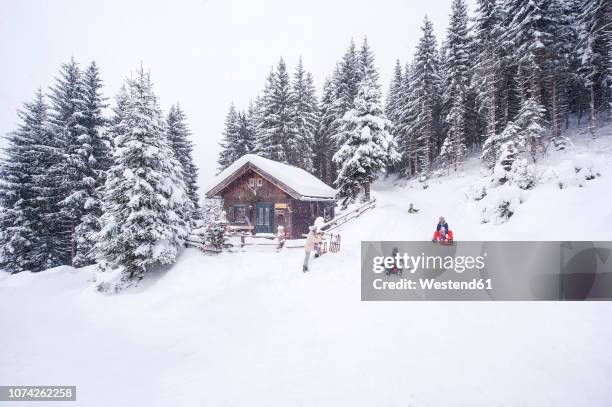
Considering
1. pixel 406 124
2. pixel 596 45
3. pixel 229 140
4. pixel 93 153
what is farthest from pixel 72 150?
pixel 596 45

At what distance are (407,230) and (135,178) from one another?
1486 centimetres

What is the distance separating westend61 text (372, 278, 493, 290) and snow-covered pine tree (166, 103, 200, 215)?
79.0 ft

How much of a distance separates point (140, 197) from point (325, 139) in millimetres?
25718

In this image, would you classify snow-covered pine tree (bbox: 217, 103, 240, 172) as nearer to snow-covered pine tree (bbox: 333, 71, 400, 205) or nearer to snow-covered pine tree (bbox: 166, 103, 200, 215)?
snow-covered pine tree (bbox: 166, 103, 200, 215)

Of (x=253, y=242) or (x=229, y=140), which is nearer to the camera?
(x=253, y=242)

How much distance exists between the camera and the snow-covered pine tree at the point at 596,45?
68.2 feet

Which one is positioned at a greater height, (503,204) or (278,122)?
(278,122)

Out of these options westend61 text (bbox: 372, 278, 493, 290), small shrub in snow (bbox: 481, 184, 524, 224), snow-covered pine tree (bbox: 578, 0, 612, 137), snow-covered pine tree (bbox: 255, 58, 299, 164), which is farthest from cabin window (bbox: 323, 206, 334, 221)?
snow-covered pine tree (bbox: 578, 0, 612, 137)

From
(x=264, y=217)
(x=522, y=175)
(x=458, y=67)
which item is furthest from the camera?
(x=458, y=67)

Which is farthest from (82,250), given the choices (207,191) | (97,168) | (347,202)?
(347,202)

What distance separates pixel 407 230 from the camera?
17000 mm

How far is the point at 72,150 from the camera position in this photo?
65.7ft

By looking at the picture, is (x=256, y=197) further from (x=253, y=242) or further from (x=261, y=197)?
(x=253, y=242)

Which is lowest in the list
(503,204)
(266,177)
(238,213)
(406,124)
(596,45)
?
(238,213)
